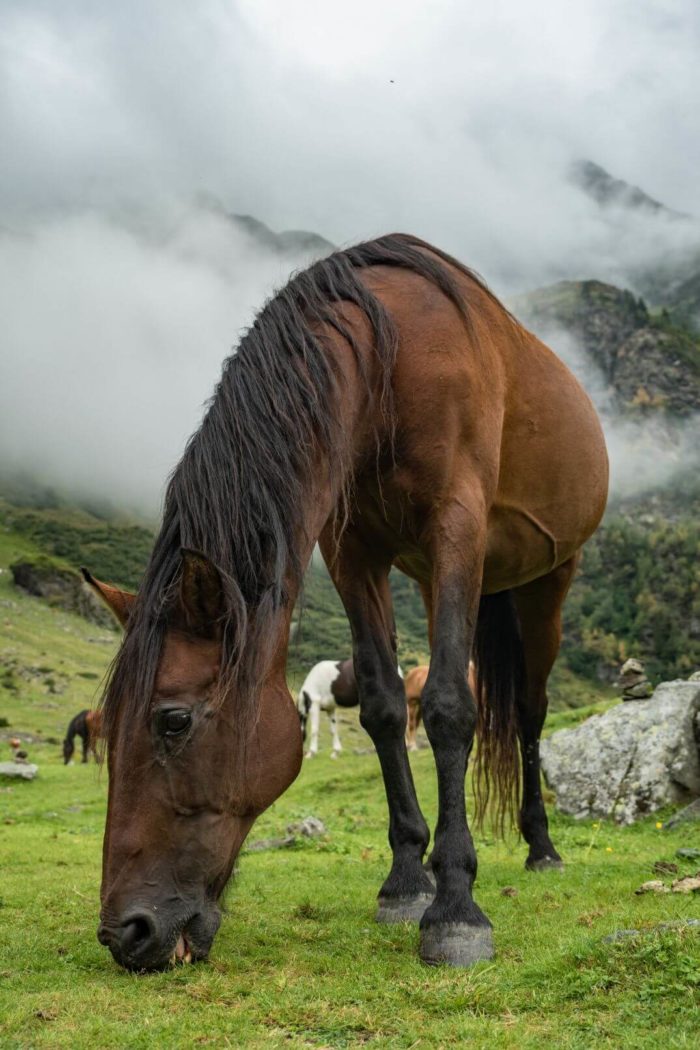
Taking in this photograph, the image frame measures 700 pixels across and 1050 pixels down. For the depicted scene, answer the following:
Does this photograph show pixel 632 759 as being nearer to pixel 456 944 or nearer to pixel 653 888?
pixel 653 888

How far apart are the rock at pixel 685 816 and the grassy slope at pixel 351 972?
4.14 ft

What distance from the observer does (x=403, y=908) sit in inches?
199

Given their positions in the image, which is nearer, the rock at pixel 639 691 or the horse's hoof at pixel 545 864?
the horse's hoof at pixel 545 864

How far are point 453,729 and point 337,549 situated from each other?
42.4 inches

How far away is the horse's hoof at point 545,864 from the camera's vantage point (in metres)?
6.91

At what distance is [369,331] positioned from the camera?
4805mm

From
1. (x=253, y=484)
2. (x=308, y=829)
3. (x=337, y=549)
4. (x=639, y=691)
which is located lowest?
(x=308, y=829)

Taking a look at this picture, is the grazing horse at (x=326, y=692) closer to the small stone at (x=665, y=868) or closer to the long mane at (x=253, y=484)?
the small stone at (x=665, y=868)

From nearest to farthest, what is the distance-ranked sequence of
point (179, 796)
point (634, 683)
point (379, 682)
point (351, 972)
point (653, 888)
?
point (179, 796) → point (351, 972) → point (653, 888) → point (379, 682) → point (634, 683)

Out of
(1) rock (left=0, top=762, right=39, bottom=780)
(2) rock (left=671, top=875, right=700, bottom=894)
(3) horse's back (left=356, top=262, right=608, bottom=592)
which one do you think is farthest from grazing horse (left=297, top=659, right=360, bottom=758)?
(2) rock (left=671, top=875, right=700, bottom=894)

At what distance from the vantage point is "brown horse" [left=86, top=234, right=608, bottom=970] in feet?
11.7

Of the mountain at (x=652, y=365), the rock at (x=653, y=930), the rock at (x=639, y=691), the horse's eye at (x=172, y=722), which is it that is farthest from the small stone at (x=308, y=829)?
the mountain at (x=652, y=365)

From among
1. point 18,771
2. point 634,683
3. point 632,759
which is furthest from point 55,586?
point 632,759

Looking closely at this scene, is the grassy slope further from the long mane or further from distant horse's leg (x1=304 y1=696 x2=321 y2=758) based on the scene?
distant horse's leg (x1=304 y1=696 x2=321 y2=758)
